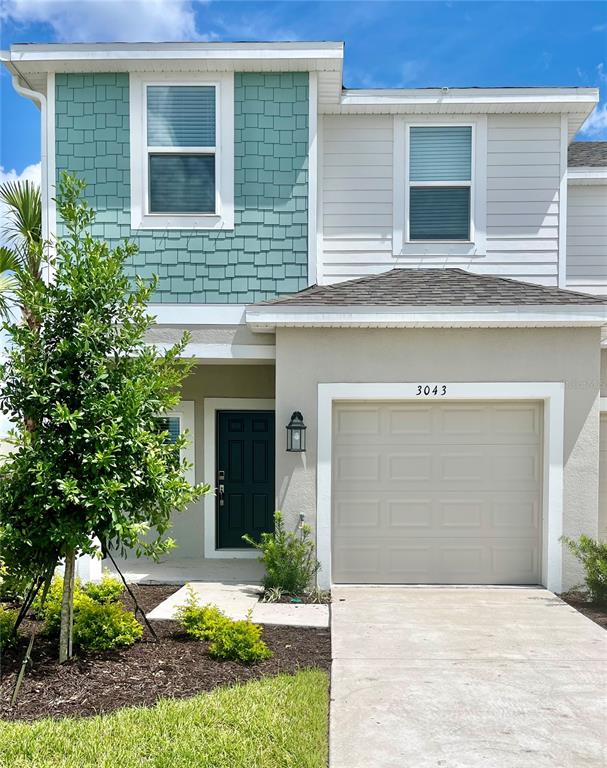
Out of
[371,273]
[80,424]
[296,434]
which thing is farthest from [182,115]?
[80,424]

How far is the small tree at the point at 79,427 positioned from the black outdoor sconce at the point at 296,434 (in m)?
2.32

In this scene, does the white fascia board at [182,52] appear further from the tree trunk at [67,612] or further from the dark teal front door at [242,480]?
the tree trunk at [67,612]

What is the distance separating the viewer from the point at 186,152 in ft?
26.8

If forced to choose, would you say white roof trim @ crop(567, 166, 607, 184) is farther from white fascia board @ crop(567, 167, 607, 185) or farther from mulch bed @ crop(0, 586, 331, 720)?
mulch bed @ crop(0, 586, 331, 720)

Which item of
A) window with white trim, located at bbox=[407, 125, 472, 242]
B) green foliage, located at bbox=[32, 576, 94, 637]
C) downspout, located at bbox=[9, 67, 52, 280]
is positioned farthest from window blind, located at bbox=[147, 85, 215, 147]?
green foliage, located at bbox=[32, 576, 94, 637]

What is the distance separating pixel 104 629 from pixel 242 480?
4680 millimetres

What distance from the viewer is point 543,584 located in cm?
785

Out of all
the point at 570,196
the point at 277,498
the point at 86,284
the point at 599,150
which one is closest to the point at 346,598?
the point at 277,498

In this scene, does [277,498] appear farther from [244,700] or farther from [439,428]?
[244,700]

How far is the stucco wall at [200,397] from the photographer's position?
9828mm

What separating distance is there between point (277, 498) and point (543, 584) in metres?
3.28

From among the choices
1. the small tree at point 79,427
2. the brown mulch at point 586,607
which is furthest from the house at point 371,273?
the small tree at point 79,427

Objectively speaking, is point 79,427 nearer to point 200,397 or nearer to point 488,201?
point 200,397

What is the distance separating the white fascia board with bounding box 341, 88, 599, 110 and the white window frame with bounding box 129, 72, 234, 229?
176 cm
